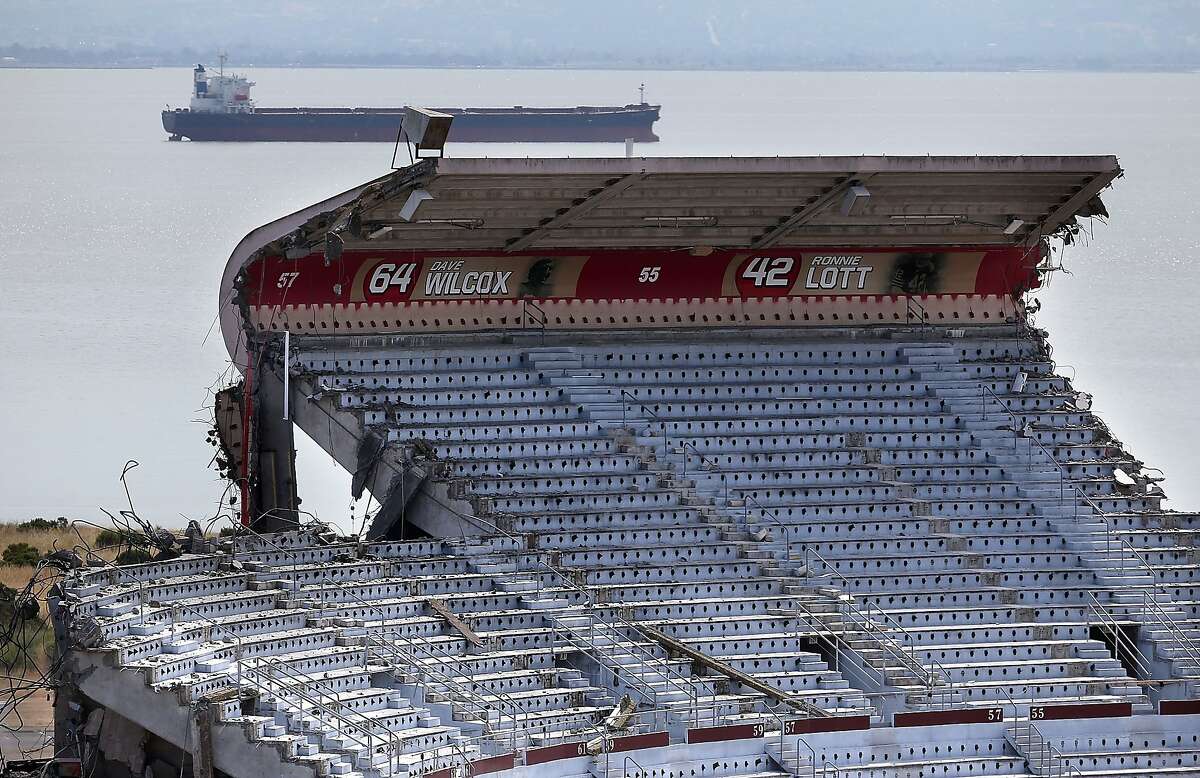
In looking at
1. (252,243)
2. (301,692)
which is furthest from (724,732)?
(252,243)

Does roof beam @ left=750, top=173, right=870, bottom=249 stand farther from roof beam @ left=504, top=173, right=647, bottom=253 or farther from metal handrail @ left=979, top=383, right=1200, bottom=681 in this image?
metal handrail @ left=979, top=383, right=1200, bottom=681

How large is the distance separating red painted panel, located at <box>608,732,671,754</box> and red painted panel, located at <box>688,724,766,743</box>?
325mm

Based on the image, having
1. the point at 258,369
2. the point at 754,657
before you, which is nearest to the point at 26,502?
the point at 258,369

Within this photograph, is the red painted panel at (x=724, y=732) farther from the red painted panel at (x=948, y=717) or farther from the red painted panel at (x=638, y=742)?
the red painted panel at (x=948, y=717)

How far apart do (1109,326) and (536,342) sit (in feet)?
114

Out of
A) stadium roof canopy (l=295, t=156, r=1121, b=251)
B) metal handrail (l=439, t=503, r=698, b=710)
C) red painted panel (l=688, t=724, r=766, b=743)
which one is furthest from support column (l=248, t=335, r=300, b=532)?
red painted panel (l=688, t=724, r=766, b=743)

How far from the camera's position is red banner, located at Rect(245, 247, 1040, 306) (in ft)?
106

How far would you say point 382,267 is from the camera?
1281 inches

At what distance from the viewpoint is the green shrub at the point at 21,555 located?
3766 centimetres

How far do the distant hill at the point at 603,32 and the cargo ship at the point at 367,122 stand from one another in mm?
28540

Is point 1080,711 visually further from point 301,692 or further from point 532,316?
point 532,316

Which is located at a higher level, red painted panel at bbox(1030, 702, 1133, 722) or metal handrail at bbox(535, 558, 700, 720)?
metal handrail at bbox(535, 558, 700, 720)

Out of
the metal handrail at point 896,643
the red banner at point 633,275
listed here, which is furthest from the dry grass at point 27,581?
the metal handrail at point 896,643

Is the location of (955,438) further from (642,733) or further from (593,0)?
(593,0)
